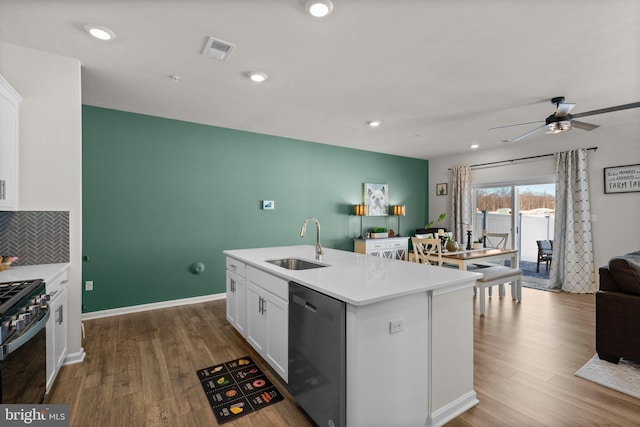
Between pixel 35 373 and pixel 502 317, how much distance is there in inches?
172

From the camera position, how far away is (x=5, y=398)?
140 centimetres

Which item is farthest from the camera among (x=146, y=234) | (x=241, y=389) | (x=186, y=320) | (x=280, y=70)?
(x=146, y=234)

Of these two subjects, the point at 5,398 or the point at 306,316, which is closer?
the point at 5,398

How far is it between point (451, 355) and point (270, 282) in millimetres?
1334

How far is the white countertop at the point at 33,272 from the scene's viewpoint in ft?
6.56

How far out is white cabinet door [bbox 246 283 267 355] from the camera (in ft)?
8.06

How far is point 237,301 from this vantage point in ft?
10.0

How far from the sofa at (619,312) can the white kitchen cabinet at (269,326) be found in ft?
8.93

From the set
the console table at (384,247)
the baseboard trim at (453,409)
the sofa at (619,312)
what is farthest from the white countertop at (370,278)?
the console table at (384,247)

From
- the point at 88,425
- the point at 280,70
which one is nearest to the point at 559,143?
A: the point at 280,70

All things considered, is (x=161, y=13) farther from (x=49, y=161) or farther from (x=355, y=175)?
(x=355, y=175)

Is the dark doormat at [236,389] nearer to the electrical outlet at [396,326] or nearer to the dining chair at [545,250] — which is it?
the electrical outlet at [396,326]

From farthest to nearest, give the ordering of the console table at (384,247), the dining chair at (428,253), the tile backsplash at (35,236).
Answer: the console table at (384,247) → the dining chair at (428,253) → the tile backsplash at (35,236)

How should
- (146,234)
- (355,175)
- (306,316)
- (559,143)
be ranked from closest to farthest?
(306,316) < (146,234) < (559,143) < (355,175)
